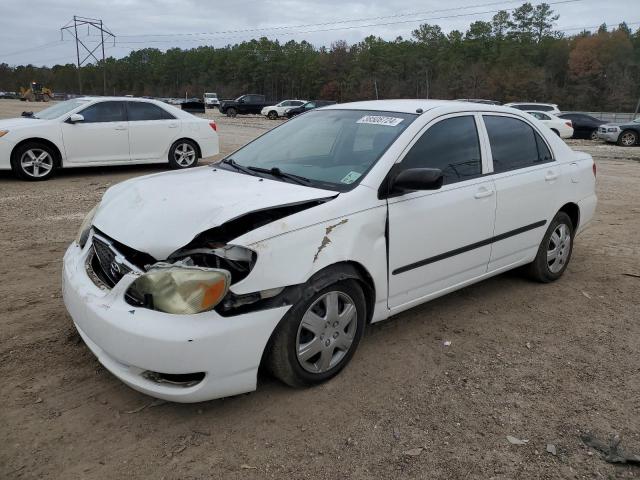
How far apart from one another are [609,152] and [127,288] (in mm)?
19417

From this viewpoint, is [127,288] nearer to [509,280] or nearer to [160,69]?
[509,280]

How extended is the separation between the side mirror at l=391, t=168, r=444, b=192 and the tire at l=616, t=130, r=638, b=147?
2191 cm

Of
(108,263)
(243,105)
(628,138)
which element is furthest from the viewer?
(243,105)

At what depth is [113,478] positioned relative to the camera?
95.3 inches

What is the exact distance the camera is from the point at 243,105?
1668 inches

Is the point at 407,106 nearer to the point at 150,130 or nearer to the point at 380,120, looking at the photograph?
the point at 380,120

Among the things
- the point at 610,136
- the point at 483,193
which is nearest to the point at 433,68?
the point at 610,136

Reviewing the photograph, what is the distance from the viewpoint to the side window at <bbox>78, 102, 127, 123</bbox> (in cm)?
955

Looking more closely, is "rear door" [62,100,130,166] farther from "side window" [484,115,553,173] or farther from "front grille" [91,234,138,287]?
"side window" [484,115,553,173]

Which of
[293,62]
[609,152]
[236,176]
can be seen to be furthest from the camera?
[293,62]

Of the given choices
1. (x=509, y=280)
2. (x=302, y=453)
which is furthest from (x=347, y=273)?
(x=509, y=280)

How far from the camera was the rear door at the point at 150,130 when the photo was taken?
33.0 ft

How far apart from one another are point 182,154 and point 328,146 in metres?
7.51

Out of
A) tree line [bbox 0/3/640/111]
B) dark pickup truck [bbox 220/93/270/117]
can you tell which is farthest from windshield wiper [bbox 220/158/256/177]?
tree line [bbox 0/3/640/111]
